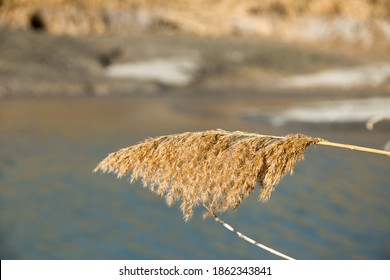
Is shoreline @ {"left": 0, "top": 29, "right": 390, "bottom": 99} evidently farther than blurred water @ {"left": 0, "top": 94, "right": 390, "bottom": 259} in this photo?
Yes

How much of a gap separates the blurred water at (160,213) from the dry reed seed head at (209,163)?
635 cm

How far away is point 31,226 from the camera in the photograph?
11312 mm

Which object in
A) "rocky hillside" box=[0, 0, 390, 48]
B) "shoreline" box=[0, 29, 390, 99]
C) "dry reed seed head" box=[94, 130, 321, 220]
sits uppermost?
"rocky hillside" box=[0, 0, 390, 48]

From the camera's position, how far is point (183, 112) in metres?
31.0

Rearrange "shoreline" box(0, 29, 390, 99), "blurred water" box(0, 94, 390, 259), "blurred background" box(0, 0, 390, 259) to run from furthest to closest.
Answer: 1. "shoreline" box(0, 29, 390, 99)
2. "blurred background" box(0, 0, 390, 259)
3. "blurred water" box(0, 94, 390, 259)

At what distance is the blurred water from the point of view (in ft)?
32.4

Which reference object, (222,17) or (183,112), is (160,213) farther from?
(222,17)

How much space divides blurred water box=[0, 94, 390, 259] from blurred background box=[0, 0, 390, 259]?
4cm

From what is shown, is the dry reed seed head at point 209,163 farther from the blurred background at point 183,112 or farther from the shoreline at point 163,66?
the shoreline at point 163,66

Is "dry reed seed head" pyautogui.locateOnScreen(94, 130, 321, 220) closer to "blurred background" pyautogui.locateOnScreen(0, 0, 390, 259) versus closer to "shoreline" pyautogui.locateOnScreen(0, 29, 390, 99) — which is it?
"blurred background" pyautogui.locateOnScreen(0, 0, 390, 259)

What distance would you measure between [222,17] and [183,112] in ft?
133

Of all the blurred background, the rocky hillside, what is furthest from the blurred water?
the rocky hillside

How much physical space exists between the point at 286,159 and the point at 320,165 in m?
13.6

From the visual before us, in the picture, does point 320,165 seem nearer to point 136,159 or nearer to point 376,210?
point 376,210
